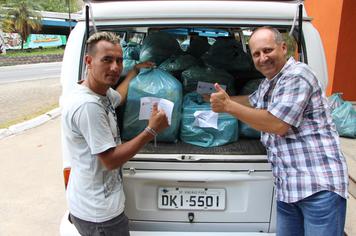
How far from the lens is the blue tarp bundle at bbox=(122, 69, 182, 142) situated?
2441 mm

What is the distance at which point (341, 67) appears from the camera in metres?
6.96

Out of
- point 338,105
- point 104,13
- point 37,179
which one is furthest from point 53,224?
point 338,105

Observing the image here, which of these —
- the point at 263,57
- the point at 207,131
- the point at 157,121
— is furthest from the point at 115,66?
the point at 207,131

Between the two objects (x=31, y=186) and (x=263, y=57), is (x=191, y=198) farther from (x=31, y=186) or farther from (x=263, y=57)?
(x=31, y=186)

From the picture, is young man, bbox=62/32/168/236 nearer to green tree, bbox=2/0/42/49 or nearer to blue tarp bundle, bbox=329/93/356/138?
blue tarp bundle, bbox=329/93/356/138

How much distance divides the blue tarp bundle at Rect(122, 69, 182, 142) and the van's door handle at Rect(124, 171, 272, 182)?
0.36 meters

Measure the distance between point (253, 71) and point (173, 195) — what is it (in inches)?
60.2

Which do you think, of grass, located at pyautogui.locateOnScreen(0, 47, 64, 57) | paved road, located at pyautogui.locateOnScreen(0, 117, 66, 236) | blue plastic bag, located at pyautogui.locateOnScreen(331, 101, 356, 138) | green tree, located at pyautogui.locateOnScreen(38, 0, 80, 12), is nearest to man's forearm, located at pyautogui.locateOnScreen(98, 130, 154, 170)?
paved road, located at pyautogui.locateOnScreen(0, 117, 66, 236)

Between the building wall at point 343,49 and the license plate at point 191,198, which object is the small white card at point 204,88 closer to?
the license plate at point 191,198

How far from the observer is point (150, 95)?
2.43 meters

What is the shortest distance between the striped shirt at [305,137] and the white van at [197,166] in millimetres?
346

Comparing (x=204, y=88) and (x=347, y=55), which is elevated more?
(x=204, y=88)

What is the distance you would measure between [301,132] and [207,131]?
30.8 inches

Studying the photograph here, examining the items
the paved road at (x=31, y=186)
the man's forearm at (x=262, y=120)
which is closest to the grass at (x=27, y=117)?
the paved road at (x=31, y=186)
